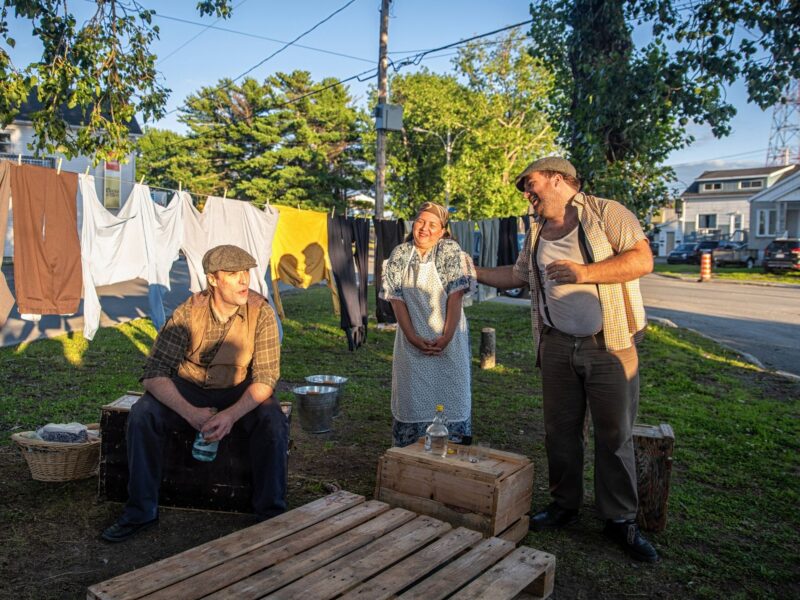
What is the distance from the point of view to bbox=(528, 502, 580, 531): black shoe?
157 inches

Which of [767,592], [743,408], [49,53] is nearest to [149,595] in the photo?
[767,592]

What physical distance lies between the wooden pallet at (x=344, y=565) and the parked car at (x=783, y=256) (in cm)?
3008

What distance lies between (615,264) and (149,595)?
2.68 meters

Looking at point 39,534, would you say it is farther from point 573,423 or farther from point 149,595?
point 573,423

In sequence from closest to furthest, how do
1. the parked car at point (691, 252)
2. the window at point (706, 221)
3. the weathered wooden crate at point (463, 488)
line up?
the weathered wooden crate at point (463, 488) → the parked car at point (691, 252) → the window at point (706, 221)

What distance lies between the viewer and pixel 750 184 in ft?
174

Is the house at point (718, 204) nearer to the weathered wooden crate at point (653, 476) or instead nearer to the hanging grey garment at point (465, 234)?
the hanging grey garment at point (465, 234)

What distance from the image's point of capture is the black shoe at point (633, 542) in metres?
3.63

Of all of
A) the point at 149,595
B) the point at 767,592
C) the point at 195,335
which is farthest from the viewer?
the point at 195,335

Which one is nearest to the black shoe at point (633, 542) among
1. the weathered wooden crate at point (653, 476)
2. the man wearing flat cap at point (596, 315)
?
the man wearing flat cap at point (596, 315)

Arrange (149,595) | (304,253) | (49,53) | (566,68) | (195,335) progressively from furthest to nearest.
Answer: (304,253), (566,68), (49,53), (195,335), (149,595)

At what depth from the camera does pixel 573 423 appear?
3.93 metres

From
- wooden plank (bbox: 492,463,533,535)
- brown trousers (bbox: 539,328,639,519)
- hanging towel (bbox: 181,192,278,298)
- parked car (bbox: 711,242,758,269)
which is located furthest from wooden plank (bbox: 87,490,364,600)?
parked car (bbox: 711,242,758,269)

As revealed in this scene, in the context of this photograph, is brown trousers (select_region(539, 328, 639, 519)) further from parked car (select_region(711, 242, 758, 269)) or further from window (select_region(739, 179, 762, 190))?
window (select_region(739, 179, 762, 190))
